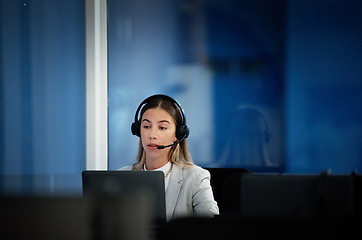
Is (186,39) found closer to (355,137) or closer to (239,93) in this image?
(239,93)

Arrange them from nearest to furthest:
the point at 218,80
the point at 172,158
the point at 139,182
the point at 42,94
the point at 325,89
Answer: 1. the point at 139,182
2. the point at 172,158
3. the point at 42,94
4. the point at 325,89
5. the point at 218,80

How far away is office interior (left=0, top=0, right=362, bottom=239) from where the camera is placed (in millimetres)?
3082

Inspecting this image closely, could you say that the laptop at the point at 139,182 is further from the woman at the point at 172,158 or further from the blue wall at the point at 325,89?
the blue wall at the point at 325,89

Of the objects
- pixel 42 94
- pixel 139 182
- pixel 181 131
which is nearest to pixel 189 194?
pixel 181 131

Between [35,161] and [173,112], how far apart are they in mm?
1258

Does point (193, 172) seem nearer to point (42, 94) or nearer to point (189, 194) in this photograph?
point (189, 194)

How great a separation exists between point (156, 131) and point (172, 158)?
16 centimetres

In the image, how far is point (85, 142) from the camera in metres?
3.41

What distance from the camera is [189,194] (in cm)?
201

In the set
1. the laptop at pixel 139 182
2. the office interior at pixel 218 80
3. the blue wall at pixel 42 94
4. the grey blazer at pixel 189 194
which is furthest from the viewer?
the office interior at pixel 218 80

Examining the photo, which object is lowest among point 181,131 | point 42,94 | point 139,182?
point 139,182

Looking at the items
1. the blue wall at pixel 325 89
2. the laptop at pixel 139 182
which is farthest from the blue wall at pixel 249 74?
the laptop at pixel 139 182

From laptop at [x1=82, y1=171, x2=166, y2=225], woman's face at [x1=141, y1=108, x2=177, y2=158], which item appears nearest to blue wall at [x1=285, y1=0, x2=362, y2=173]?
woman's face at [x1=141, y1=108, x2=177, y2=158]

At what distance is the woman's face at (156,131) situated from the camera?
→ 2066 mm
